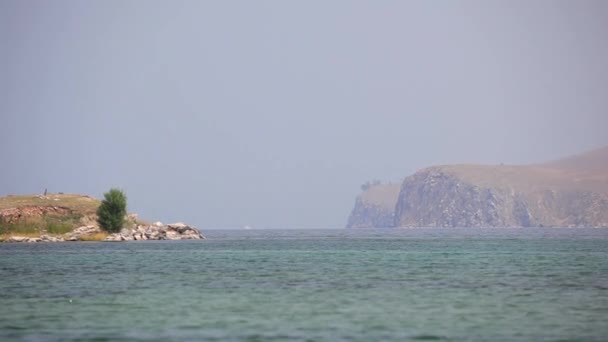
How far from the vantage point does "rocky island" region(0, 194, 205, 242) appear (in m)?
158

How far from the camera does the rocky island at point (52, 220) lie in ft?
518

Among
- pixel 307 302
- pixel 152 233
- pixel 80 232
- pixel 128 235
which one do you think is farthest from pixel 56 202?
pixel 307 302

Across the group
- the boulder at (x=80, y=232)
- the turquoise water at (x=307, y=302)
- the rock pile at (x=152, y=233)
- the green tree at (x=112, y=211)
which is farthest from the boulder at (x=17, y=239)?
the turquoise water at (x=307, y=302)

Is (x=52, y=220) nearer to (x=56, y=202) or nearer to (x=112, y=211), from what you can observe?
(x=56, y=202)

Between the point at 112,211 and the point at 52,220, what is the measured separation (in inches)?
436

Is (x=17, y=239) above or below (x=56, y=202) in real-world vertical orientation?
below

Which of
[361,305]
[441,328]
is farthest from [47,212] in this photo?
[441,328]

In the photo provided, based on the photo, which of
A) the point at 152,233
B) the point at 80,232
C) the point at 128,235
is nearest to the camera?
the point at 80,232

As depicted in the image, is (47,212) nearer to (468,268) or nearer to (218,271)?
(218,271)

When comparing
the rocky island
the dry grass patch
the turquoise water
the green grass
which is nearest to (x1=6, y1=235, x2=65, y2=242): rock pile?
the rocky island

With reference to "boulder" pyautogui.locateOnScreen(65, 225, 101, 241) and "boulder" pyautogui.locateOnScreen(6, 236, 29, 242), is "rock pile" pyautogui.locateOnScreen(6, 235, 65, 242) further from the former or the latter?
"boulder" pyautogui.locateOnScreen(65, 225, 101, 241)

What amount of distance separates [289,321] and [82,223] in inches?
5168

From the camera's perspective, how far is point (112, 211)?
16638 cm

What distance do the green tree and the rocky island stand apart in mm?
1299
